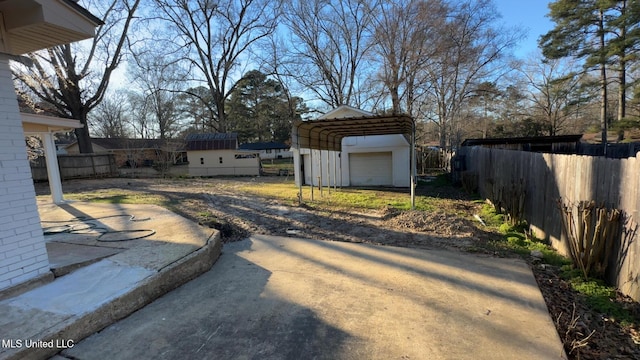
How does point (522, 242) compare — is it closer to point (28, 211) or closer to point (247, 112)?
point (28, 211)

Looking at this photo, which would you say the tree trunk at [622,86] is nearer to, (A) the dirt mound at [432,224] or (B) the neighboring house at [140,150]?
(A) the dirt mound at [432,224]

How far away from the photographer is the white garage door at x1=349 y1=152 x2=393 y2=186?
15641 millimetres

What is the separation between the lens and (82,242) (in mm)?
4758

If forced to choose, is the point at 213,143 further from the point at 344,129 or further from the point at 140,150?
the point at 344,129

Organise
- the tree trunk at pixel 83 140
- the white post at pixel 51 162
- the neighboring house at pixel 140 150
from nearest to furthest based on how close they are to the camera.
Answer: the white post at pixel 51 162, the tree trunk at pixel 83 140, the neighboring house at pixel 140 150

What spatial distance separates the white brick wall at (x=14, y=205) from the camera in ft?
9.98

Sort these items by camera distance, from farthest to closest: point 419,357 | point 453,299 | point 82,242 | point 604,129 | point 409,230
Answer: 1. point 604,129
2. point 409,230
3. point 82,242
4. point 453,299
5. point 419,357

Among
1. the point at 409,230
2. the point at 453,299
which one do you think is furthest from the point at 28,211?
the point at 409,230

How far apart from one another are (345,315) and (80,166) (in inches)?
886

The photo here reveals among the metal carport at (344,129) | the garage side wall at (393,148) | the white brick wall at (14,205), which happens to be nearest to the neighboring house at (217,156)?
the garage side wall at (393,148)

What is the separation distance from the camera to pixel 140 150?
29.1 m

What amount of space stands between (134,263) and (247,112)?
40.5 meters

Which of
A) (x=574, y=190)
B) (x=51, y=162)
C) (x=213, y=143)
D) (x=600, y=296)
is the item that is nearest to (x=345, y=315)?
(x=600, y=296)

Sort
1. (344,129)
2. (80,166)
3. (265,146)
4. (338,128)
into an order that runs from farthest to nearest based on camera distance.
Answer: (265,146) < (80,166) < (344,129) < (338,128)
